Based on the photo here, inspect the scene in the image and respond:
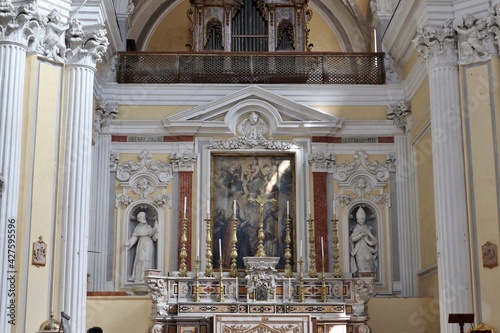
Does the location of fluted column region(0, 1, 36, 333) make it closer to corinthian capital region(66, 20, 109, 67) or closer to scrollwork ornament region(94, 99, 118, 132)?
corinthian capital region(66, 20, 109, 67)

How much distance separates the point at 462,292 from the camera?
39.3 feet

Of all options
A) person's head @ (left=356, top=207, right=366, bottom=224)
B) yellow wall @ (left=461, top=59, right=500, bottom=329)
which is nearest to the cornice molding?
person's head @ (left=356, top=207, right=366, bottom=224)

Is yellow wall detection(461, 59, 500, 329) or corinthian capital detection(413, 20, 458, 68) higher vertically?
corinthian capital detection(413, 20, 458, 68)

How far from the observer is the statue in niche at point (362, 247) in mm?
15523

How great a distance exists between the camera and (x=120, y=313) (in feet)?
44.5

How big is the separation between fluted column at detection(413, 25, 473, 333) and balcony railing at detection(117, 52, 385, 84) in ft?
11.4

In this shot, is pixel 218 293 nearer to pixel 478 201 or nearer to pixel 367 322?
pixel 367 322

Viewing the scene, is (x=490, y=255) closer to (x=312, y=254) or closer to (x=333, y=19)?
(x=312, y=254)

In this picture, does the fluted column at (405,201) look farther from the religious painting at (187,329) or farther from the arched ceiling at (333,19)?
the religious painting at (187,329)

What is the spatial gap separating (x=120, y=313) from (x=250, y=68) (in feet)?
17.8

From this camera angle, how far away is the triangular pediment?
15891 millimetres

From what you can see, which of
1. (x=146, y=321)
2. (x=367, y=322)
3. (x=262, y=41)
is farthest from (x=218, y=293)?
(x=262, y=41)

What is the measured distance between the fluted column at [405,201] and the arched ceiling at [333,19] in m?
3.94

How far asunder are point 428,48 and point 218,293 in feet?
15.6
